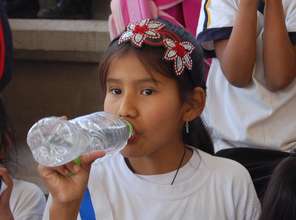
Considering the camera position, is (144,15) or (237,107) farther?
(144,15)

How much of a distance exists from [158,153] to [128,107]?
0.18 metres

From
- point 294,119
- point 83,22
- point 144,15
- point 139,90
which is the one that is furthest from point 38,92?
point 139,90

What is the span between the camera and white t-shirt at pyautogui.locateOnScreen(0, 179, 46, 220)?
1637mm

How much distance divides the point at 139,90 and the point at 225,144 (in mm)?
584

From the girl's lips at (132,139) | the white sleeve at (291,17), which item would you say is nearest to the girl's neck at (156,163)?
the girl's lips at (132,139)

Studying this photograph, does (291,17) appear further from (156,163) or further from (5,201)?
(5,201)

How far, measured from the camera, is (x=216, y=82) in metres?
1.83

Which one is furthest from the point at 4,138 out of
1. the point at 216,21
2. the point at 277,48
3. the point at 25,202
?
the point at 277,48

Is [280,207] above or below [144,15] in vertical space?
below

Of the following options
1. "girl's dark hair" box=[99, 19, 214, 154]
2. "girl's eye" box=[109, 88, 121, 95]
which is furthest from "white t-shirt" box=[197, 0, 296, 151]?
"girl's eye" box=[109, 88, 121, 95]

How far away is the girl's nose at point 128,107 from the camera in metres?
1.26

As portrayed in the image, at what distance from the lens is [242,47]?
1.67 meters

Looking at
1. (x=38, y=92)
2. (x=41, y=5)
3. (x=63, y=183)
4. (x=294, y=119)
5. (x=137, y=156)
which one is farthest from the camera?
(x=41, y=5)

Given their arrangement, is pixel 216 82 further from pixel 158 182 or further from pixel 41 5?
pixel 41 5
